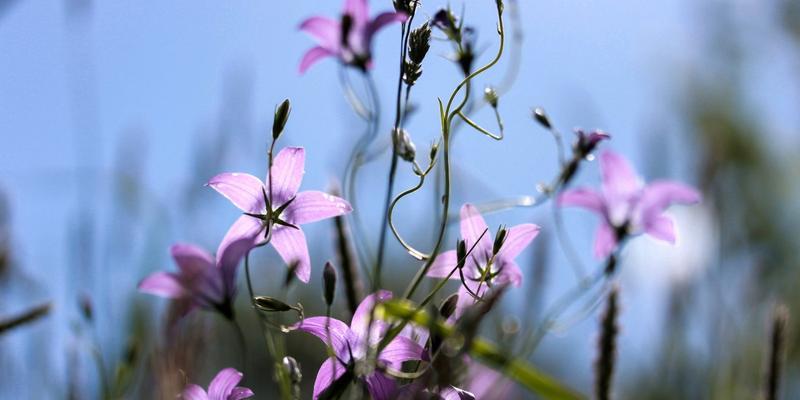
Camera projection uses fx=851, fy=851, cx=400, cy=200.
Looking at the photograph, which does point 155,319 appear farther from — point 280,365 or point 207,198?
point 280,365

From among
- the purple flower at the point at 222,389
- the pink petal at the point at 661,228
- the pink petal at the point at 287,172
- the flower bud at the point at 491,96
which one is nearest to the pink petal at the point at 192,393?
the purple flower at the point at 222,389

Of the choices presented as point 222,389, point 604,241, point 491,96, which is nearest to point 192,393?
point 222,389

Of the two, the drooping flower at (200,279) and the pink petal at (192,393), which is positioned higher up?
the drooping flower at (200,279)

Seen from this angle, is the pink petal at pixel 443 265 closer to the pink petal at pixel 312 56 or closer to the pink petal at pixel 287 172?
the pink petal at pixel 287 172

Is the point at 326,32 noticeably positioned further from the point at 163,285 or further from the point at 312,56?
the point at 163,285

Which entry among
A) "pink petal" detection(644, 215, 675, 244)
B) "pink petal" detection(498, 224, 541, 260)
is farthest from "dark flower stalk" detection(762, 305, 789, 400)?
"pink petal" detection(498, 224, 541, 260)

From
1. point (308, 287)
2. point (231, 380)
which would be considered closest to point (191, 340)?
point (231, 380)

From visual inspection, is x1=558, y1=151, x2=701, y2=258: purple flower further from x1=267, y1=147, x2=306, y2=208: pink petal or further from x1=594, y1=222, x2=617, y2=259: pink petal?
x1=267, y1=147, x2=306, y2=208: pink petal
